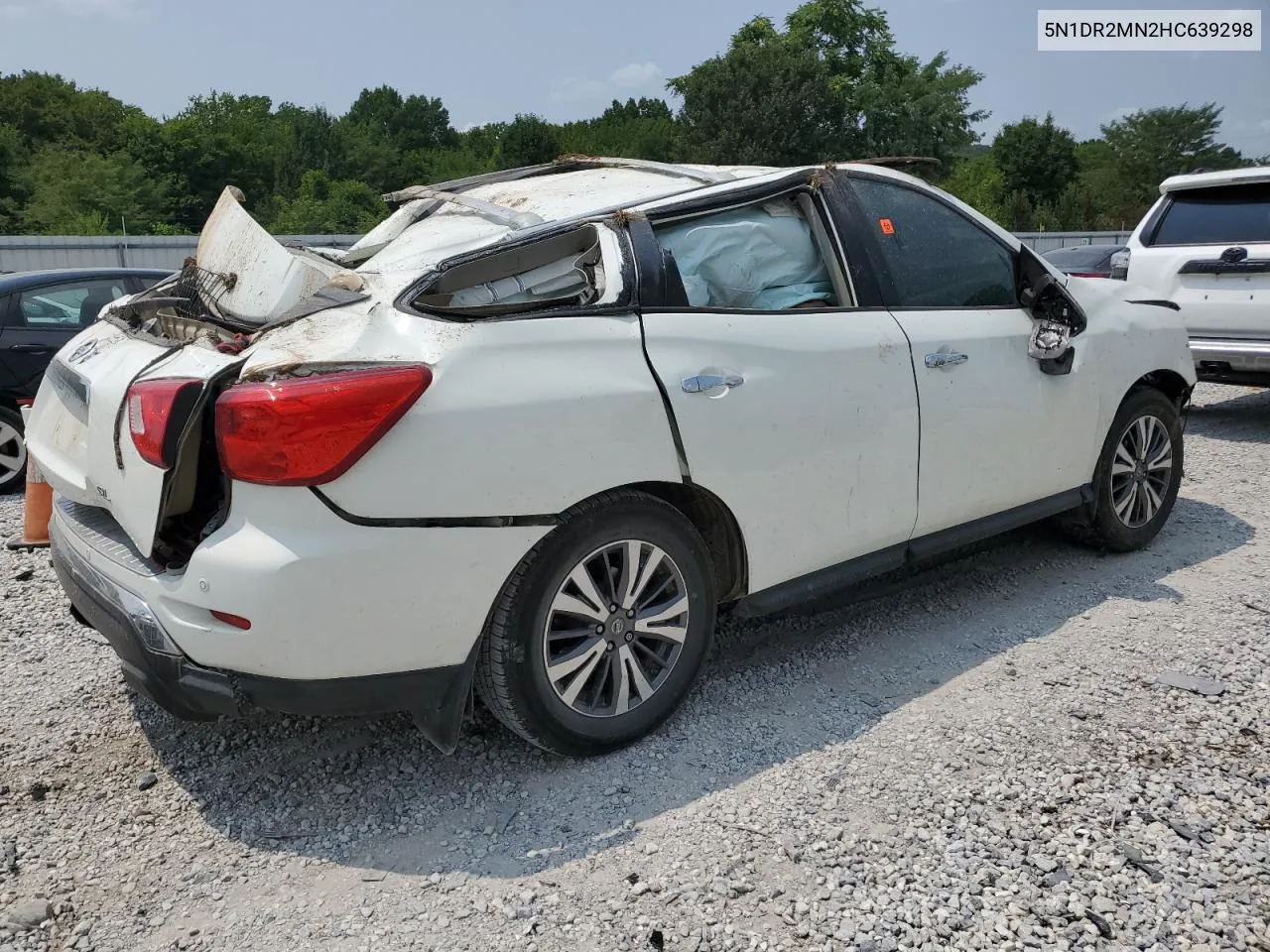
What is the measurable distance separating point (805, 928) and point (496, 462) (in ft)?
4.46

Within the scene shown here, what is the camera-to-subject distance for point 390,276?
119 inches

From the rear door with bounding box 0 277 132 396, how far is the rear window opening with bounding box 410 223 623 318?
4962 mm

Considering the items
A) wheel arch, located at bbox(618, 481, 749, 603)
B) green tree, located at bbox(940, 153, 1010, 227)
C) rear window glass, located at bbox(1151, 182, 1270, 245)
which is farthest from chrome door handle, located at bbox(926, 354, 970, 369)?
green tree, located at bbox(940, 153, 1010, 227)

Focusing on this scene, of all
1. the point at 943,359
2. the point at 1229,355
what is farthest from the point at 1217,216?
the point at 943,359

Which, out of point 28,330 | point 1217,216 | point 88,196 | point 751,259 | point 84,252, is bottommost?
point 28,330

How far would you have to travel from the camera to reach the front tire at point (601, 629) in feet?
9.52

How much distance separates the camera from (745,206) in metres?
3.63

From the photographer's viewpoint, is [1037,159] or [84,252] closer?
[84,252]

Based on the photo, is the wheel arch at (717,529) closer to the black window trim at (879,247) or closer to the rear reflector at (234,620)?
the black window trim at (879,247)

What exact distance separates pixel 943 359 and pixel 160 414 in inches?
103

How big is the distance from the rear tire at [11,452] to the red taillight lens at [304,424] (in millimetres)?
5230

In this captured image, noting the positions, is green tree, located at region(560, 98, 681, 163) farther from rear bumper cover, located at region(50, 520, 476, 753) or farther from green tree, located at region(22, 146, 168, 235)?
rear bumper cover, located at region(50, 520, 476, 753)

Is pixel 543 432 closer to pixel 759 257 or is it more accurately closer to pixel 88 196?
pixel 759 257

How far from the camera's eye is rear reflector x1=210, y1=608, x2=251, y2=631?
2.57 m
